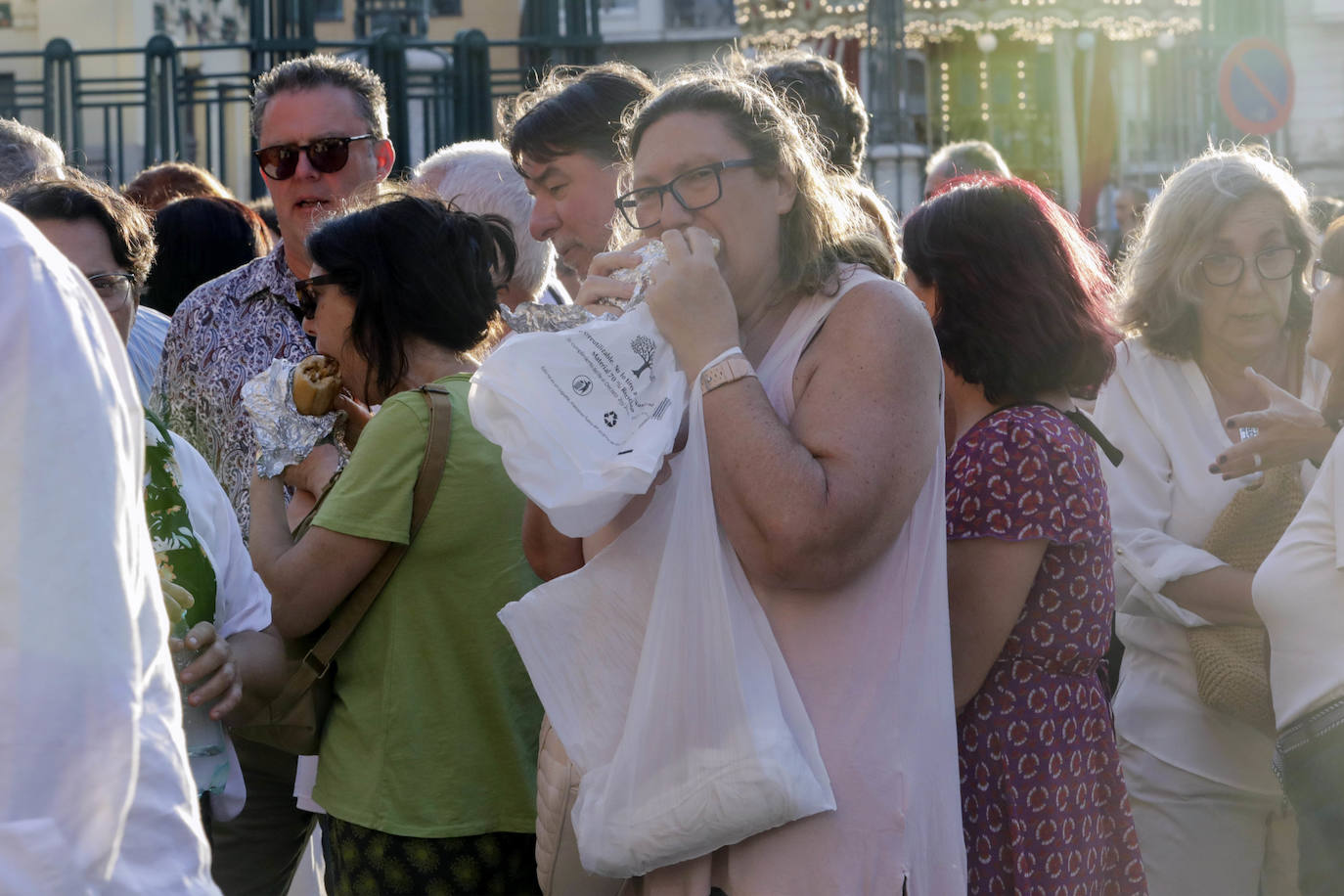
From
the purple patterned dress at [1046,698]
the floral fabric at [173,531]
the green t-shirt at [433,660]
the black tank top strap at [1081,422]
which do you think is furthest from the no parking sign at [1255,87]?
the floral fabric at [173,531]

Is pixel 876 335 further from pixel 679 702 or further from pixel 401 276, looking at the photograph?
pixel 401 276

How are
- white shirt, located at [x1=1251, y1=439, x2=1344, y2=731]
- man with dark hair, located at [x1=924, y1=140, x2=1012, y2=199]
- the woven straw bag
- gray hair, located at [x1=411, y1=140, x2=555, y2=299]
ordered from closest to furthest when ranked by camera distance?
white shirt, located at [x1=1251, y1=439, x2=1344, y2=731] < the woven straw bag < gray hair, located at [x1=411, y1=140, x2=555, y2=299] < man with dark hair, located at [x1=924, y1=140, x2=1012, y2=199]

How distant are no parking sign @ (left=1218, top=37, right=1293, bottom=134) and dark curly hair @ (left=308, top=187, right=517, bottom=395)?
7.32 meters

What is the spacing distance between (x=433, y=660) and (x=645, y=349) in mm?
836

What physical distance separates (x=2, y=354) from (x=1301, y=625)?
2222 millimetres

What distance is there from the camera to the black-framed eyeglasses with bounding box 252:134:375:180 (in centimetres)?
401

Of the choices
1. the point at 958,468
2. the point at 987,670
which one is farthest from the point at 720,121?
the point at 987,670

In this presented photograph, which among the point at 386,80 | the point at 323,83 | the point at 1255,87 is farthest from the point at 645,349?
the point at 386,80

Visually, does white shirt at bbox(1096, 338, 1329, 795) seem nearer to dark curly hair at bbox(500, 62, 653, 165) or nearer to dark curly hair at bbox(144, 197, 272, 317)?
dark curly hair at bbox(500, 62, 653, 165)

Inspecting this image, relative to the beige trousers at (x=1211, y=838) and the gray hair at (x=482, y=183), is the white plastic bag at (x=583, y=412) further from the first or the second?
the gray hair at (x=482, y=183)

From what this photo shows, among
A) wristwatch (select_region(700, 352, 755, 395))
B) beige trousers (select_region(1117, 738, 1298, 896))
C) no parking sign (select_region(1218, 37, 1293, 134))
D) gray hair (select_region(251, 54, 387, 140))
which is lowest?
beige trousers (select_region(1117, 738, 1298, 896))

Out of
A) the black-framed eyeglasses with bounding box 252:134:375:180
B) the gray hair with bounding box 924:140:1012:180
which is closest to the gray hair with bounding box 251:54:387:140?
the black-framed eyeglasses with bounding box 252:134:375:180

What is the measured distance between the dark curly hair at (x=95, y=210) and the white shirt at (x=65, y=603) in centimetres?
188

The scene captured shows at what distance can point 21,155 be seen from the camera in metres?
4.10
